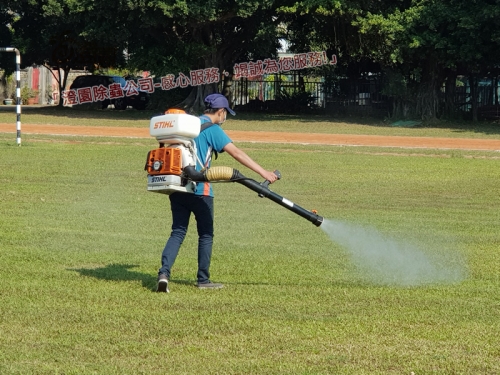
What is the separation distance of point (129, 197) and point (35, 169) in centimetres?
439

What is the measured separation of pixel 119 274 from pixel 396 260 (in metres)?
3.01

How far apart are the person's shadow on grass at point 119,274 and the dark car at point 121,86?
40.8m

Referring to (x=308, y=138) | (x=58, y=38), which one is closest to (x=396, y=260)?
(x=308, y=138)

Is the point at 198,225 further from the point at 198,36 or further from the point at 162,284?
the point at 198,36

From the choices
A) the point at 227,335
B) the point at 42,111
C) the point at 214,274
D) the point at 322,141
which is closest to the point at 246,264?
the point at 214,274

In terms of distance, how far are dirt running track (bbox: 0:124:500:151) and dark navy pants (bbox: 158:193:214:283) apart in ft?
64.1

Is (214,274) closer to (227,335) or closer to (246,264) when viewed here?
(246,264)

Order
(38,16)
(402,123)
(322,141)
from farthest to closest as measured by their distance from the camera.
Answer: (38,16), (402,123), (322,141)

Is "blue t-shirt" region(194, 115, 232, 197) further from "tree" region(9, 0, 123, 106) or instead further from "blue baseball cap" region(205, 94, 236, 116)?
"tree" region(9, 0, 123, 106)

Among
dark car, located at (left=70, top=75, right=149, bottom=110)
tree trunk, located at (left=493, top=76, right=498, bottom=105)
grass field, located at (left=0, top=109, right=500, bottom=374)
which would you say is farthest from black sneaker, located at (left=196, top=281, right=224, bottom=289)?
dark car, located at (left=70, top=75, right=149, bottom=110)

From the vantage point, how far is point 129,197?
1566cm

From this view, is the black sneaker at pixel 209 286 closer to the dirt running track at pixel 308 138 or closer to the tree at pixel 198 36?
the dirt running track at pixel 308 138

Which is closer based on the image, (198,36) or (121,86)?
(198,36)

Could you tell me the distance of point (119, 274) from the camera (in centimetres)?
927
